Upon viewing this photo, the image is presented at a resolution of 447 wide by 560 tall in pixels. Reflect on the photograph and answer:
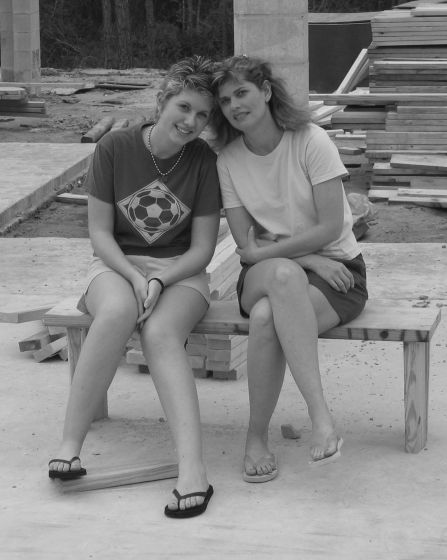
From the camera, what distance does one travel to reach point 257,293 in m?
4.26

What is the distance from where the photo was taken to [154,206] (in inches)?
177

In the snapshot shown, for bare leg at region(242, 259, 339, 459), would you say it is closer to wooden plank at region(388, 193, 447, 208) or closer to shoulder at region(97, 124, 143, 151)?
shoulder at region(97, 124, 143, 151)

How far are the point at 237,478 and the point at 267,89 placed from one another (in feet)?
4.96

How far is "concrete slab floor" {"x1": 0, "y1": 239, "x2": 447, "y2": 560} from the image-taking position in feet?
12.0

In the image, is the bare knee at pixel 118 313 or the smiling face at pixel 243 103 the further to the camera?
the smiling face at pixel 243 103

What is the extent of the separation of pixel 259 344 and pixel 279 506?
0.59 meters

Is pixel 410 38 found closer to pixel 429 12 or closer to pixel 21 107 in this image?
pixel 429 12

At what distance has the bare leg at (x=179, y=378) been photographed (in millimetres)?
3971

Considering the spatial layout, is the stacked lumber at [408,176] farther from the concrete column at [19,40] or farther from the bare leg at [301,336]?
the concrete column at [19,40]

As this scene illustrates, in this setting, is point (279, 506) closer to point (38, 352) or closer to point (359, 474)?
point (359, 474)

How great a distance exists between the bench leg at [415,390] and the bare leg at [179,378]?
0.85 meters

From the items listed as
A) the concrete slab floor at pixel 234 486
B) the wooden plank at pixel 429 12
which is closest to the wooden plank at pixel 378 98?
the wooden plank at pixel 429 12

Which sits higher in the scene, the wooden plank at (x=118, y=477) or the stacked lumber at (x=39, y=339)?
the stacked lumber at (x=39, y=339)

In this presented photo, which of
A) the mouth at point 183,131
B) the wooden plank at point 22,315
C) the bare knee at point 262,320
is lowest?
the wooden plank at point 22,315
